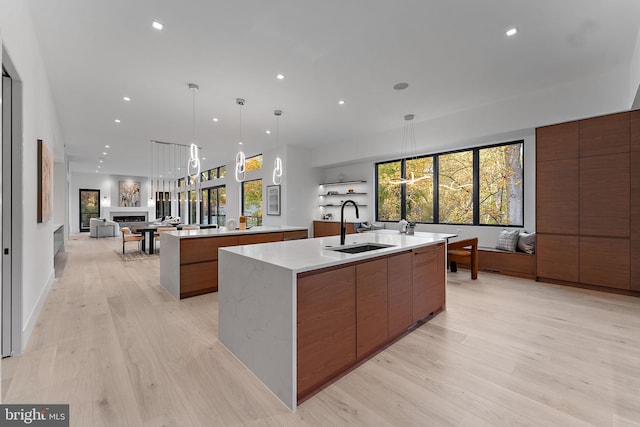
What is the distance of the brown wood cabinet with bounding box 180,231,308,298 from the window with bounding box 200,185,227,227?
25.1 feet

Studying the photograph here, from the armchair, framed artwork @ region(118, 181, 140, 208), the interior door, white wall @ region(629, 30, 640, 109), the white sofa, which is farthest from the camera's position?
framed artwork @ region(118, 181, 140, 208)

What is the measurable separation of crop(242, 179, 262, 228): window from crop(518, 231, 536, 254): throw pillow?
7201 millimetres

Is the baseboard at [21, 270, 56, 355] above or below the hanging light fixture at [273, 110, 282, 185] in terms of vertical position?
below

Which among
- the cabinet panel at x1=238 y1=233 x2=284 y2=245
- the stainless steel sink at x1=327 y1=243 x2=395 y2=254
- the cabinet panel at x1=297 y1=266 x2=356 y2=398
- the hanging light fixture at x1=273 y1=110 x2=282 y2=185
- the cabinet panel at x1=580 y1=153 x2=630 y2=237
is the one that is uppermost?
the hanging light fixture at x1=273 y1=110 x2=282 y2=185

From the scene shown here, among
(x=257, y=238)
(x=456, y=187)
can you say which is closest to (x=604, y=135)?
(x=456, y=187)

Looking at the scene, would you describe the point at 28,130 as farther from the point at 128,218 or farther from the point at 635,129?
the point at 128,218

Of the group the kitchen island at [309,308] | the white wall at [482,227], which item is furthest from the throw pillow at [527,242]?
the kitchen island at [309,308]

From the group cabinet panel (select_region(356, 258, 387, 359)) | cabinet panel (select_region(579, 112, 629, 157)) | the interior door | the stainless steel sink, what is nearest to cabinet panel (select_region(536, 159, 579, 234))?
cabinet panel (select_region(579, 112, 629, 157))

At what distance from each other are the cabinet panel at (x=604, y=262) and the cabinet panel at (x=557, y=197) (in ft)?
0.93

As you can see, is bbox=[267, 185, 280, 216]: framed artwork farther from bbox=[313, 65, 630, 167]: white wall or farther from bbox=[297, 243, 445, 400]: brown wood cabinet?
bbox=[297, 243, 445, 400]: brown wood cabinet

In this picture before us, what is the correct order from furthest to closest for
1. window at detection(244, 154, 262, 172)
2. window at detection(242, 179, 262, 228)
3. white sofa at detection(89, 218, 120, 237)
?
white sofa at detection(89, 218, 120, 237) → window at detection(242, 179, 262, 228) → window at detection(244, 154, 262, 172)

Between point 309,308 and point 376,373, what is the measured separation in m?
0.79

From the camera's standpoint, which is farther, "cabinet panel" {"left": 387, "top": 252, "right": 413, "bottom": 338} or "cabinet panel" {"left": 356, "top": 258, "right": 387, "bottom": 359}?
"cabinet panel" {"left": 387, "top": 252, "right": 413, "bottom": 338}

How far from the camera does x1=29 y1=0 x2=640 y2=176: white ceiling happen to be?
2609 mm
